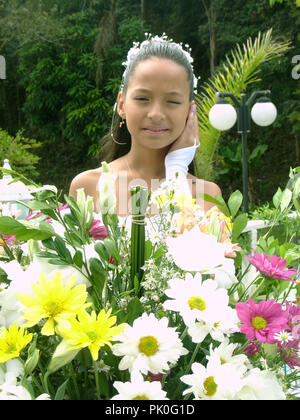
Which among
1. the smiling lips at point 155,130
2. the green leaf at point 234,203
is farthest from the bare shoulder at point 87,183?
the green leaf at point 234,203

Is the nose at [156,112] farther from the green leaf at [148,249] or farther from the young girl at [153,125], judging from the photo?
the green leaf at [148,249]

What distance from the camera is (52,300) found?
13.3 inches

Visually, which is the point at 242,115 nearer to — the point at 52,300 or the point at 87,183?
the point at 87,183

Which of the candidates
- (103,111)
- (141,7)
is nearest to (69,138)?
(103,111)

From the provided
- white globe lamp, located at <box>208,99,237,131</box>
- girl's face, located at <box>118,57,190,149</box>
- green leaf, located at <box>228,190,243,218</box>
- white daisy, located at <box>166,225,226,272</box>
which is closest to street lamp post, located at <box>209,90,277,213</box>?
white globe lamp, located at <box>208,99,237,131</box>

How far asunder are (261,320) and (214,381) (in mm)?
55

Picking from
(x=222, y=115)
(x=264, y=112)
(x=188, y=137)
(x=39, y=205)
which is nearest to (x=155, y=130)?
(x=188, y=137)

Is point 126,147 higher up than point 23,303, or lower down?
higher up

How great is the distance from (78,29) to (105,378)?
919 centimetres

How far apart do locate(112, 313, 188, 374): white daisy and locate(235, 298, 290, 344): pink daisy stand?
5 cm

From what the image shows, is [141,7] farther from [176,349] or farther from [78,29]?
[176,349]

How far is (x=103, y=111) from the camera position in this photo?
8.76m

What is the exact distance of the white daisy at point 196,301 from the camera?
34 centimetres

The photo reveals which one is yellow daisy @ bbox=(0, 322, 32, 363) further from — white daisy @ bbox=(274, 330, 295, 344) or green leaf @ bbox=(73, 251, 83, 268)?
white daisy @ bbox=(274, 330, 295, 344)
